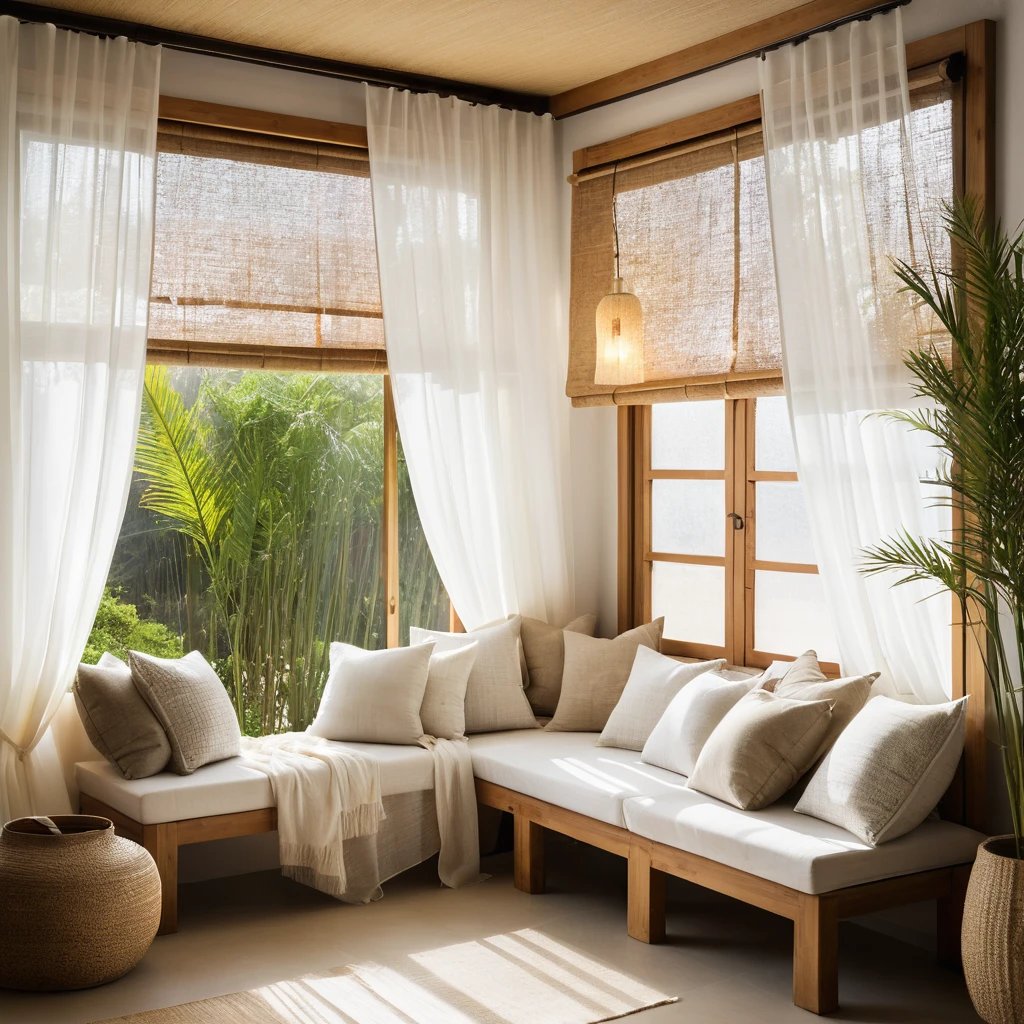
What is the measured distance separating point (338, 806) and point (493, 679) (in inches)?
36.5

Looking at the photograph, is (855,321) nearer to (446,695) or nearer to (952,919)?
(952,919)

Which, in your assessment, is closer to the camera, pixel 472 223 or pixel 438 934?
pixel 438 934

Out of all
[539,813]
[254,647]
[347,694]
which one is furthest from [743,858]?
[254,647]

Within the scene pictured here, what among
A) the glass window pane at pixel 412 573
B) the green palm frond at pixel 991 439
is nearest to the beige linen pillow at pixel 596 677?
the glass window pane at pixel 412 573

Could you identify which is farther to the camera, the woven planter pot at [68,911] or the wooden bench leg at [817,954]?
the woven planter pot at [68,911]

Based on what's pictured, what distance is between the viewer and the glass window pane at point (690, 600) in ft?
16.4

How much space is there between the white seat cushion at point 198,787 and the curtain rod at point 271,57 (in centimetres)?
264

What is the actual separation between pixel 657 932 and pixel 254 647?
193 centimetres

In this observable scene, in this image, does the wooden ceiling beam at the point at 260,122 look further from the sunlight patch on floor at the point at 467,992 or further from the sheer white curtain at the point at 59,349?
the sunlight patch on floor at the point at 467,992

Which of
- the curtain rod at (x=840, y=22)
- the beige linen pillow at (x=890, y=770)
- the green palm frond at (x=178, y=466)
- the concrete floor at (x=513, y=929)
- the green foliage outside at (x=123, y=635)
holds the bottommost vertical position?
the concrete floor at (x=513, y=929)

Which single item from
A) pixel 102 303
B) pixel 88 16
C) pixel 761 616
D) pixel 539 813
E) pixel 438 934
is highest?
pixel 88 16

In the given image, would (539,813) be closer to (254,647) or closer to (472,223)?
(254,647)

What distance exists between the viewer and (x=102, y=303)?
4.38 metres

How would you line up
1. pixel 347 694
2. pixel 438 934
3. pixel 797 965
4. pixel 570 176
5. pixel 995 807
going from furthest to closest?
1. pixel 570 176
2. pixel 347 694
3. pixel 438 934
4. pixel 995 807
5. pixel 797 965
